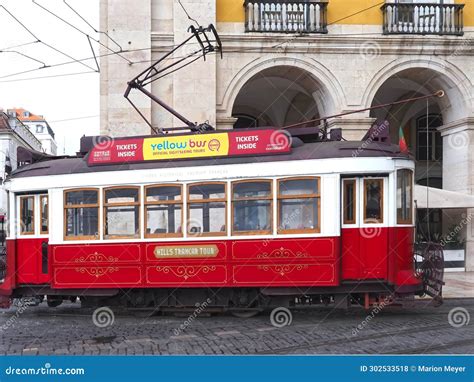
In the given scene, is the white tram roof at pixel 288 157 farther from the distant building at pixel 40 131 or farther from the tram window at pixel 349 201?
the distant building at pixel 40 131

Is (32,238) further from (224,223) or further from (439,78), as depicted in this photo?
(439,78)

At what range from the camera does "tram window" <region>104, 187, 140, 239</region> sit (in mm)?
9594

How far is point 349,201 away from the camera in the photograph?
29.7 ft

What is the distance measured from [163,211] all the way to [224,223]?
1033 millimetres

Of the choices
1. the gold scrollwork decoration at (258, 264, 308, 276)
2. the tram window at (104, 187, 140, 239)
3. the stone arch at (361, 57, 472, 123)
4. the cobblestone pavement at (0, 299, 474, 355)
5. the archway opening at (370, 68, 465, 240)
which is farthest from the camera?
the archway opening at (370, 68, 465, 240)

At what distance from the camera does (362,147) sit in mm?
9133

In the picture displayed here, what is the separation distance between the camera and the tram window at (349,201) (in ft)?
29.7

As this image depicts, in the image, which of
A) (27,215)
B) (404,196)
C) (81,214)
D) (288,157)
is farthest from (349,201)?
(27,215)

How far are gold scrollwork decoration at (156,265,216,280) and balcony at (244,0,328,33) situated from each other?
29.8 feet

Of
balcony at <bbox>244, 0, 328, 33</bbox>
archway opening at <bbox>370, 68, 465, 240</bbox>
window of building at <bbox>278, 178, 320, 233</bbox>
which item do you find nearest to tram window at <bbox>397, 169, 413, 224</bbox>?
window of building at <bbox>278, 178, 320, 233</bbox>

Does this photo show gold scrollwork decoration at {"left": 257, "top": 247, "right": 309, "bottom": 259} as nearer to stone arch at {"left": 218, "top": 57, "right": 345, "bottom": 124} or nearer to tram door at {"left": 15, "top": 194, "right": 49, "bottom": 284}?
tram door at {"left": 15, "top": 194, "right": 49, "bottom": 284}

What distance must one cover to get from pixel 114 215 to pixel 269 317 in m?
3.02

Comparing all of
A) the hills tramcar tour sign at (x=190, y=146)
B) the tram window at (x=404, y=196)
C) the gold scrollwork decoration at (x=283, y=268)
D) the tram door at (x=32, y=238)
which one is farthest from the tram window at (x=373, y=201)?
the tram door at (x=32, y=238)

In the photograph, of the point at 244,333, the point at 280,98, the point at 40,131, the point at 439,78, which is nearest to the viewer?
the point at 244,333
